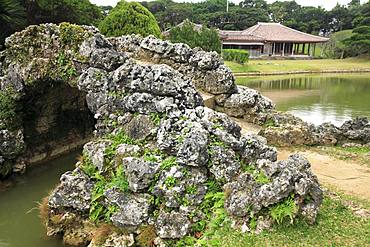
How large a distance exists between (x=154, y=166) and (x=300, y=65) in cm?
5552

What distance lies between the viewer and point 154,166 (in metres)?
10.2

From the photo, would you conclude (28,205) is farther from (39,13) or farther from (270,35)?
(270,35)

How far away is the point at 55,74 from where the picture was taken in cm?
1451

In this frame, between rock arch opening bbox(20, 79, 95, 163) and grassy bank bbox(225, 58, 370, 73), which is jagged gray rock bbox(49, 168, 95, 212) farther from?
grassy bank bbox(225, 58, 370, 73)

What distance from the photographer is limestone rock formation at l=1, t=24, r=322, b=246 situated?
9.32 m

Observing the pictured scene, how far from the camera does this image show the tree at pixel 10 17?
73.0ft

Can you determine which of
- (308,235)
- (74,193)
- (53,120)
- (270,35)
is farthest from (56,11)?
(270,35)

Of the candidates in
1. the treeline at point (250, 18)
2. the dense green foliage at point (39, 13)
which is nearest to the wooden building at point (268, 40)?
the treeline at point (250, 18)

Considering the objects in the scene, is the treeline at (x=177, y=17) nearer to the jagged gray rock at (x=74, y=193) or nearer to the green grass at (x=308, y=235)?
the jagged gray rock at (x=74, y=193)

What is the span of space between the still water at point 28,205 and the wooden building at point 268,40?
52.3m

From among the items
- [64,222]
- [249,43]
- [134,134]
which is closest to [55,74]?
[134,134]

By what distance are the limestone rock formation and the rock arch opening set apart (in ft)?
8.90

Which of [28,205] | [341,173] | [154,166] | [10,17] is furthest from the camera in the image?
[10,17]

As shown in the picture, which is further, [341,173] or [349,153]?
[349,153]
